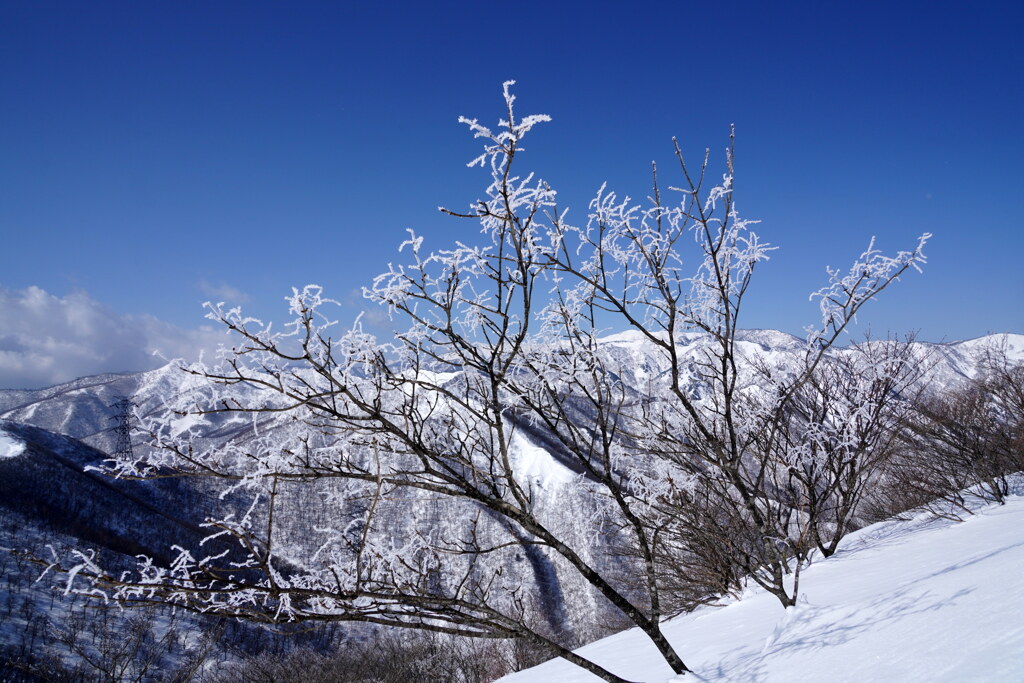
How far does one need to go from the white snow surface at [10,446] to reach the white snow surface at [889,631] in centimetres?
8479

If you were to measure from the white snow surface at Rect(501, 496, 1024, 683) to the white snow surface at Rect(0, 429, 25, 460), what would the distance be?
84.8 m

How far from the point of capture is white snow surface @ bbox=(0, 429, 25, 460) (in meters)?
61.3

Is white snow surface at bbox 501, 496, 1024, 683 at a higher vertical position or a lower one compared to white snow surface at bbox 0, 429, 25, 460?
lower

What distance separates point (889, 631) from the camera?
7.75ft

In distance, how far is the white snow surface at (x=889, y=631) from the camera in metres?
1.80

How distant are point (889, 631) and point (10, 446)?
89849 mm

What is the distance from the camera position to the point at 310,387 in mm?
2428

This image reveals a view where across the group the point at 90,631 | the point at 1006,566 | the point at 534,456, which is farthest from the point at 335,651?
the point at 1006,566

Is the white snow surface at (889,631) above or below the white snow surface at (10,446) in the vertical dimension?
below

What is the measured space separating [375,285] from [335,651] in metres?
57.1

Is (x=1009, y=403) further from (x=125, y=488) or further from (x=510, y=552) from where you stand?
(x=125, y=488)

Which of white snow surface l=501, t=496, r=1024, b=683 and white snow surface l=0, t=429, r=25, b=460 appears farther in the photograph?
white snow surface l=0, t=429, r=25, b=460

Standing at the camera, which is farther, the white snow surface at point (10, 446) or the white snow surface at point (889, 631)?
the white snow surface at point (10, 446)

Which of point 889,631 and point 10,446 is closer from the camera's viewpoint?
point 889,631
